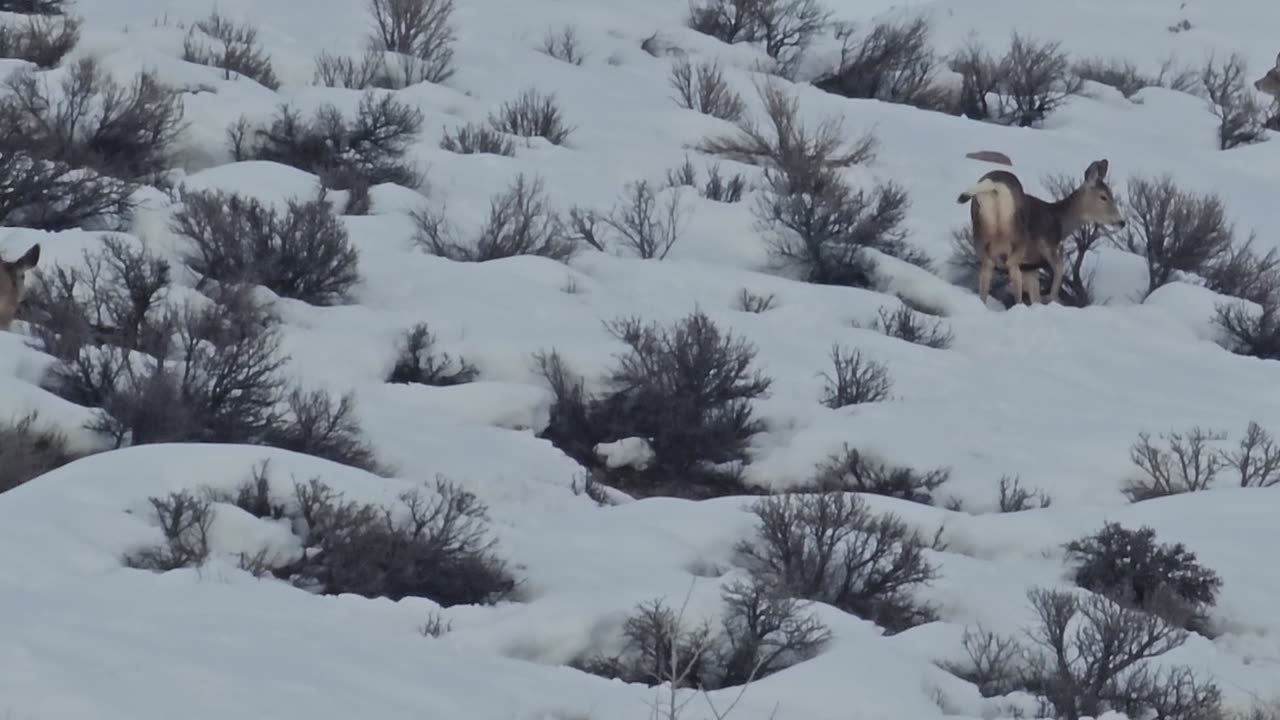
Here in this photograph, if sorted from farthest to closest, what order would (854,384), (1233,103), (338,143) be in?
(1233,103) → (338,143) → (854,384)

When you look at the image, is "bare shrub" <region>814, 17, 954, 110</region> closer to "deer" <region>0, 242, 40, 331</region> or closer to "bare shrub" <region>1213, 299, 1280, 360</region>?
"bare shrub" <region>1213, 299, 1280, 360</region>

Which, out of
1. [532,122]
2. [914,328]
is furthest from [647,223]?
[532,122]

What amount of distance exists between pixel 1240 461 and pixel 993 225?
4.43m

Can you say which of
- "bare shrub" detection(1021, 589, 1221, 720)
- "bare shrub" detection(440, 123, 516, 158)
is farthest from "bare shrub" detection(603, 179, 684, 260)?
"bare shrub" detection(1021, 589, 1221, 720)

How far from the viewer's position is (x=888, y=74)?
2139cm

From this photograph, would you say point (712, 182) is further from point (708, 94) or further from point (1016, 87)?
point (1016, 87)

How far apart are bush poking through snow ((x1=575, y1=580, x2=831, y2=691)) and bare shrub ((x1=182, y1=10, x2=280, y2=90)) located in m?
11.1

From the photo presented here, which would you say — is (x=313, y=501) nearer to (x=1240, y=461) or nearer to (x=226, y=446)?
(x=226, y=446)

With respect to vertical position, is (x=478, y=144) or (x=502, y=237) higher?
(x=478, y=144)

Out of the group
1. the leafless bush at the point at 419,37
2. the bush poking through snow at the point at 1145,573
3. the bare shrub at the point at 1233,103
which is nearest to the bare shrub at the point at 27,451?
the bush poking through snow at the point at 1145,573

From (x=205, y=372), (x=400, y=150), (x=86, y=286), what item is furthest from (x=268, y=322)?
(x=400, y=150)

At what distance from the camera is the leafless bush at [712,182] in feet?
52.1

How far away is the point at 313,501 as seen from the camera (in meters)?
7.62

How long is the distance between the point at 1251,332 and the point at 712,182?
4.73 metres
